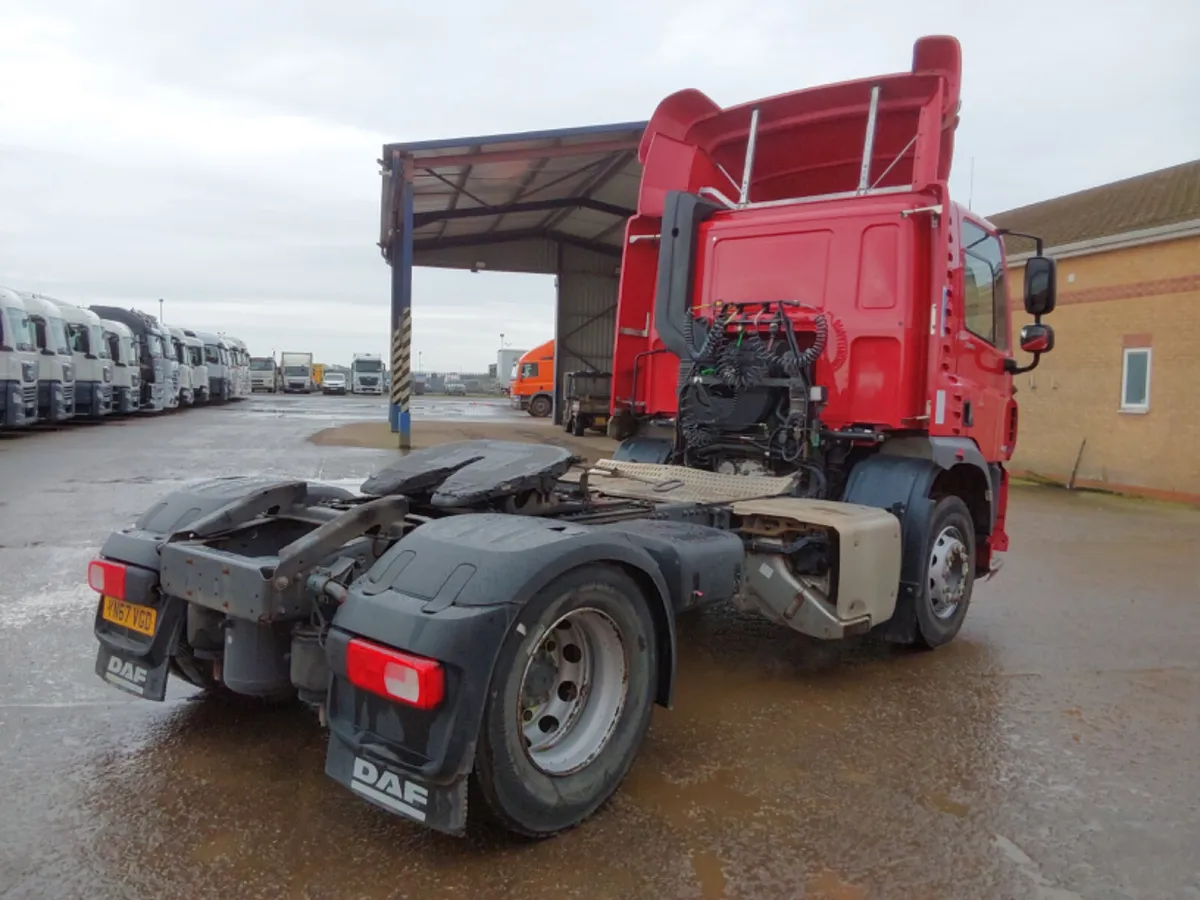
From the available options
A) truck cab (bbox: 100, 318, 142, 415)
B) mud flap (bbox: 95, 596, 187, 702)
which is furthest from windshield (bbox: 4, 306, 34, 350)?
mud flap (bbox: 95, 596, 187, 702)

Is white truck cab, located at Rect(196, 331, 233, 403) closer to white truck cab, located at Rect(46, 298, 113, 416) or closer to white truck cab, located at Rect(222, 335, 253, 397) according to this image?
white truck cab, located at Rect(222, 335, 253, 397)

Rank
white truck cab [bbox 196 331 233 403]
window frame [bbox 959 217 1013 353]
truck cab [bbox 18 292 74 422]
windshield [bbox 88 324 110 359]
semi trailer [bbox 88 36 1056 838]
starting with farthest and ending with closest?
white truck cab [bbox 196 331 233 403], windshield [bbox 88 324 110 359], truck cab [bbox 18 292 74 422], window frame [bbox 959 217 1013 353], semi trailer [bbox 88 36 1056 838]

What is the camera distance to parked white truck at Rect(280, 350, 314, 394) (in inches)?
2420

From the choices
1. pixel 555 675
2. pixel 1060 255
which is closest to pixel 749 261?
pixel 555 675

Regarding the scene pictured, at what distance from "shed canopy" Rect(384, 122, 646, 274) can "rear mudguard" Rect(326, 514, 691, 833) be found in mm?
14652

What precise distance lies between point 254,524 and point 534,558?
61.7 inches

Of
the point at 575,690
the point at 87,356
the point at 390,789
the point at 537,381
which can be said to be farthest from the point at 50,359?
the point at 390,789

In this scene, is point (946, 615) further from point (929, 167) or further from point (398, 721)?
point (398, 721)

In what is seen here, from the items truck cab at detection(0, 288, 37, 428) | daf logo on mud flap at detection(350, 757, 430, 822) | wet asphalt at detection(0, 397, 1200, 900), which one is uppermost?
truck cab at detection(0, 288, 37, 428)

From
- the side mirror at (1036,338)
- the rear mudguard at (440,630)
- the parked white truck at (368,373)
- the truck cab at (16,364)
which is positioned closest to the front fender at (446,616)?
the rear mudguard at (440,630)

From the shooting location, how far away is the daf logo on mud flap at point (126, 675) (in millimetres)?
3551

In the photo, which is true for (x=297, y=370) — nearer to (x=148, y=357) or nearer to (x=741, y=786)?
(x=148, y=357)

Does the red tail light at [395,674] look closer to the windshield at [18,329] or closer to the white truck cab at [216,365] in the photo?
the windshield at [18,329]

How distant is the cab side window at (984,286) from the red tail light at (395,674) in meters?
4.22
